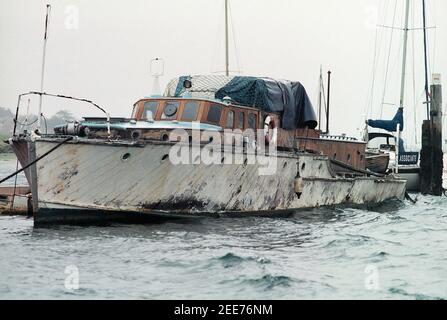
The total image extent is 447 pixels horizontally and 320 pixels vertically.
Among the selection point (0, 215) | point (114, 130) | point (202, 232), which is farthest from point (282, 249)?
Result: point (0, 215)

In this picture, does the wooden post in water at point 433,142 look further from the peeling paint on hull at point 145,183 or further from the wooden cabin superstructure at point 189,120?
the peeling paint on hull at point 145,183

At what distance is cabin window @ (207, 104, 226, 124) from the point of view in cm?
1805

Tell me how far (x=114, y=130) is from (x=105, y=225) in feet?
8.60

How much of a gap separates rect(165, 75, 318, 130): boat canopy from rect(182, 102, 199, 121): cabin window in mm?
1577

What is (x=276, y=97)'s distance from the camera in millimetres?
20906

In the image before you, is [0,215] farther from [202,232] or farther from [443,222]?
[443,222]

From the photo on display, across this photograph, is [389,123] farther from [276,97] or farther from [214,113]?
[214,113]

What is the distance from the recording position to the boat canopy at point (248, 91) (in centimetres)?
2038

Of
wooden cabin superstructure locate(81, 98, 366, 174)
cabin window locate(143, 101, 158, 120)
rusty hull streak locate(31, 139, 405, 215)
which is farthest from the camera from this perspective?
cabin window locate(143, 101, 158, 120)

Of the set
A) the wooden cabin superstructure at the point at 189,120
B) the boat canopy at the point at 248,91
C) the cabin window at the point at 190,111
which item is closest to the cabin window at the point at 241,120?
the wooden cabin superstructure at the point at 189,120

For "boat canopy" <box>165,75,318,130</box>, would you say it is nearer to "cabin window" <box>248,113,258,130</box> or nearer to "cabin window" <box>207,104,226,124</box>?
"cabin window" <box>248,113,258,130</box>

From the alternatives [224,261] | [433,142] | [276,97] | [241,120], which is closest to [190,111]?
[241,120]

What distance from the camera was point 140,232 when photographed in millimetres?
15508

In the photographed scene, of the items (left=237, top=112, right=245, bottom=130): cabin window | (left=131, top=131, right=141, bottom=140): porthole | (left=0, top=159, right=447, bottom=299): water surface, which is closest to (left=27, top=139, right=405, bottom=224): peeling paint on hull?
(left=0, top=159, right=447, bottom=299): water surface
